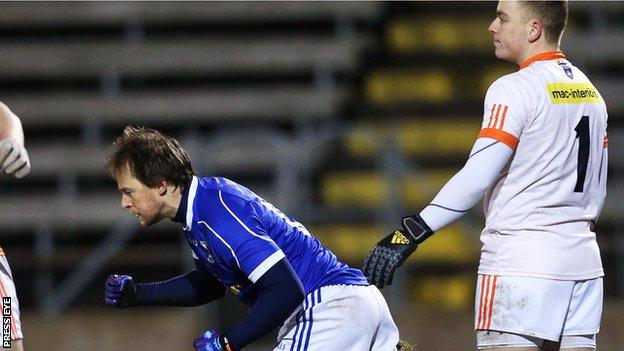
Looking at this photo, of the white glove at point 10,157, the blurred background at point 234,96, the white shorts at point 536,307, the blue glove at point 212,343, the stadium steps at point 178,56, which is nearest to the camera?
the blue glove at point 212,343

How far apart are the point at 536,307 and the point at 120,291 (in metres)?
1.34

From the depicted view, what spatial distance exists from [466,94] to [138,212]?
7.55m

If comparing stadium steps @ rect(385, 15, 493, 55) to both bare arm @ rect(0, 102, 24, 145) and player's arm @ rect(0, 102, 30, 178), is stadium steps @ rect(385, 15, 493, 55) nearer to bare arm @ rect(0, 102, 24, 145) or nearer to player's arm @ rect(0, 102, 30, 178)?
bare arm @ rect(0, 102, 24, 145)

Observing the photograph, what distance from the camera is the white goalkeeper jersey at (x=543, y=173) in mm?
3723

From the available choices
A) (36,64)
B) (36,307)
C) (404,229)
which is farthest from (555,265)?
(36,64)

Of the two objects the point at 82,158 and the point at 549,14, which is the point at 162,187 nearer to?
the point at 549,14

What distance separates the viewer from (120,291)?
4117 millimetres

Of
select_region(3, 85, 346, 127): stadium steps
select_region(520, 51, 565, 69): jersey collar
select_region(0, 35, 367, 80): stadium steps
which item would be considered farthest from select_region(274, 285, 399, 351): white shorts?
select_region(0, 35, 367, 80): stadium steps

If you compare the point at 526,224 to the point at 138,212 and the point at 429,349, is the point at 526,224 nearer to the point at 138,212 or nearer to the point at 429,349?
the point at 138,212

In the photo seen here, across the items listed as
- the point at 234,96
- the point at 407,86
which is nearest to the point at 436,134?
the point at 407,86

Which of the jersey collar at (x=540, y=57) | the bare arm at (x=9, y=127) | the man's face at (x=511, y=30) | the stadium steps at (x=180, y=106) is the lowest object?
the stadium steps at (x=180, y=106)

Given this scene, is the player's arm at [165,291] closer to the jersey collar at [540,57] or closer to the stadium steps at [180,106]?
the jersey collar at [540,57]

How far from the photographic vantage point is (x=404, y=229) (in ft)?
12.3

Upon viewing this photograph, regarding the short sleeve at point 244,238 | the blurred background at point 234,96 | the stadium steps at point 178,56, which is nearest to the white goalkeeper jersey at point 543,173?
the short sleeve at point 244,238
